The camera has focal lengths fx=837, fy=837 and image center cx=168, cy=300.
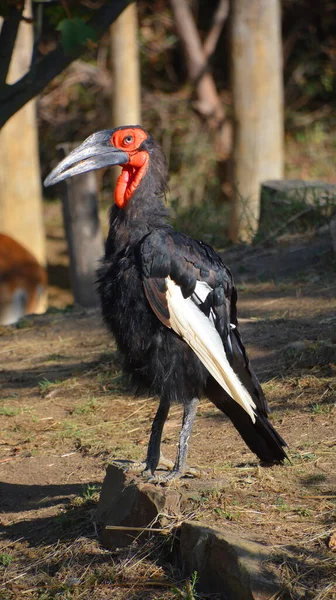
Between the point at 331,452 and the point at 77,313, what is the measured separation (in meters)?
3.35

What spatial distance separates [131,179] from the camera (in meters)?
3.95

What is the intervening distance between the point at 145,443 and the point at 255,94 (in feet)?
21.8

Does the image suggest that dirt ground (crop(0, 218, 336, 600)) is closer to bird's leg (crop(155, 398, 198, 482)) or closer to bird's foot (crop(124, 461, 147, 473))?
bird's leg (crop(155, 398, 198, 482))

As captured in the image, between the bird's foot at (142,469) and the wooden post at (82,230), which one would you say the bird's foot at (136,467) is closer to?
the bird's foot at (142,469)

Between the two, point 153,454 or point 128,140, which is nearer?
point 153,454

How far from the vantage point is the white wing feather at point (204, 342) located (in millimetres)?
3537

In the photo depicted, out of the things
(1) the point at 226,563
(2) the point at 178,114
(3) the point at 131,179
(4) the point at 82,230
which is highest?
(2) the point at 178,114

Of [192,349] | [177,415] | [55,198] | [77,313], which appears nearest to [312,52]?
[55,198]

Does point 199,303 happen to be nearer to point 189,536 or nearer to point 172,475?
point 172,475

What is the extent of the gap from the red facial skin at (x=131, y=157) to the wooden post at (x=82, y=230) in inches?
147

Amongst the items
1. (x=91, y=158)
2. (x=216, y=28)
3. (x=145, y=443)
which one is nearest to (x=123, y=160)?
(x=91, y=158)

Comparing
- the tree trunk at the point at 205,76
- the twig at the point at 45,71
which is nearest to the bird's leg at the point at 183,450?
the twig at the point at 45,71

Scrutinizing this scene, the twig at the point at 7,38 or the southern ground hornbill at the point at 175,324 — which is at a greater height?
the twig at the point at 7,38

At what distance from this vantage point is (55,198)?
15.7m
